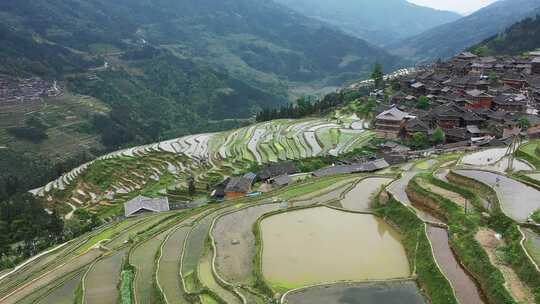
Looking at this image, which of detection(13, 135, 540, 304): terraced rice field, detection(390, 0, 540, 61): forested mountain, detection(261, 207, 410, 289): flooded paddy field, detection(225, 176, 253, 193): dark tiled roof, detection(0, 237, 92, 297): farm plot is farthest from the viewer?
detection(390, 0, 540, 61): forested mountain

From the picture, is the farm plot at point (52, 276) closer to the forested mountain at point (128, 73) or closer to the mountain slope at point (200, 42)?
the forested mountain at point (128, 73)

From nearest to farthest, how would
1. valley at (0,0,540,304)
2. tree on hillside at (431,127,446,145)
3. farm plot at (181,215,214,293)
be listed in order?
1. valley at (0,0,540,304)
2. farm plot at (181,215,214,293)
3. tree on hillside at (431,127,446,145)

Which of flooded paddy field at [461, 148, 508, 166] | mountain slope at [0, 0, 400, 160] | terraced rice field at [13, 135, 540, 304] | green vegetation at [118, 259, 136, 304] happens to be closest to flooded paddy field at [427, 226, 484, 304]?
terraced rice field at [13, 135, 540, 304]

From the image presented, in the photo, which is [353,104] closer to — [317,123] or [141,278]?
[317,123]

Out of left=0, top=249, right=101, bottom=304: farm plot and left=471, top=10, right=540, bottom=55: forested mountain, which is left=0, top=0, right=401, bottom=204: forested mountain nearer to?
left=0, top=249, right=101, bottom=304: farm plot

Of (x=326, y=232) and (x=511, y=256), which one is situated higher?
(x=511, y=256)

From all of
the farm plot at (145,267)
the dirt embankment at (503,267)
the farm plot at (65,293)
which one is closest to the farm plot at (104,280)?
the farm plot at (65,293)

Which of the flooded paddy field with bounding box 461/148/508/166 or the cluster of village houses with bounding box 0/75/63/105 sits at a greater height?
the flooded paddy field with bounding box 461/148/508/166

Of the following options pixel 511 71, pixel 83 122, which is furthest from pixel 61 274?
pixel 83 122

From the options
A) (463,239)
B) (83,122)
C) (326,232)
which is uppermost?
(463,239)
